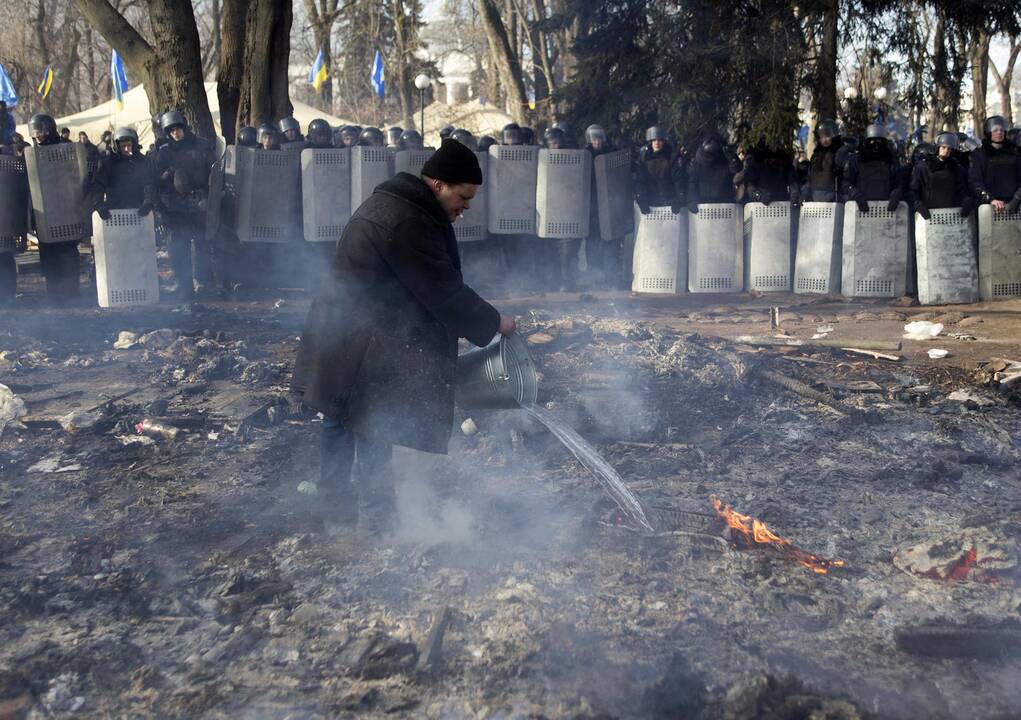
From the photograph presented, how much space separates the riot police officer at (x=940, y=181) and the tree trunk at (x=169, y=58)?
10.4m

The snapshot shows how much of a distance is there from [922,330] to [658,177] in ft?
14.2

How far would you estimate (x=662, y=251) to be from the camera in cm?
1256

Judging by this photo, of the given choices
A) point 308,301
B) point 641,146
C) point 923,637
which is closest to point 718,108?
point 641,146

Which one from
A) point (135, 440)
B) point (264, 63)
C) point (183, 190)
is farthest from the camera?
point (264, 63)

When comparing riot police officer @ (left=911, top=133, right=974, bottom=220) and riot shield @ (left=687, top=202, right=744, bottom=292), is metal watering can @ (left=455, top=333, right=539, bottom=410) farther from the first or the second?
riot police officer @ (left=911, top=133, right=974, bottom=220)

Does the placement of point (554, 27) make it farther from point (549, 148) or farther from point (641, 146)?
point (549, 148)

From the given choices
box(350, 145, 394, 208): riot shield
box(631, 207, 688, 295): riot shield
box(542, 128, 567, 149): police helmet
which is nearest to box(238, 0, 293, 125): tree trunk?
box(350, 145, 394, 208): riot shield

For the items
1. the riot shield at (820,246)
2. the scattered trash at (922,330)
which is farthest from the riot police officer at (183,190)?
the scattered trash at (922,330)

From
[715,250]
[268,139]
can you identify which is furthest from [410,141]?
[715,250]

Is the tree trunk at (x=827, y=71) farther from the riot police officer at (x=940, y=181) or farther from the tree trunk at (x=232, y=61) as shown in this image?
the tree trunk at (x=232, y=61)

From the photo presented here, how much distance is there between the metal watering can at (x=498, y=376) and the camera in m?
4.55

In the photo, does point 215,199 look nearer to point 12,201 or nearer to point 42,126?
point 42,126

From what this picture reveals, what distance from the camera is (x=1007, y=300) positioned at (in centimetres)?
1124

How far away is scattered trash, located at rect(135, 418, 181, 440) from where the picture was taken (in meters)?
6.57
